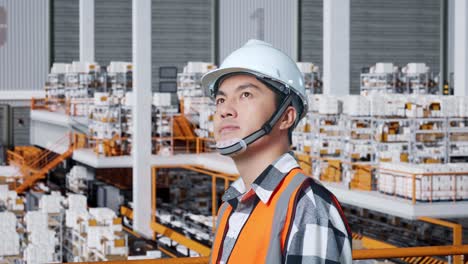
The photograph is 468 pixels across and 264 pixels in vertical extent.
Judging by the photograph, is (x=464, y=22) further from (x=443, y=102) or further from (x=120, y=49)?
(x=120, y=49)

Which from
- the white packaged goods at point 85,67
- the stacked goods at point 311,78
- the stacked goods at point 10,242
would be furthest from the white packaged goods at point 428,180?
the white packaged goods at point 85,67

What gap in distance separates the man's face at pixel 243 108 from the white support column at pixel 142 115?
18.8m

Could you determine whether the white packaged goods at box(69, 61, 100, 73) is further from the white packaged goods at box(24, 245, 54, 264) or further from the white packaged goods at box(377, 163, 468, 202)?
the white packaged goods at box(377, 163, 468, 202)

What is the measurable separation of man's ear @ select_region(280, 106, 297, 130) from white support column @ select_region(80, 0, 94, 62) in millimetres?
29922

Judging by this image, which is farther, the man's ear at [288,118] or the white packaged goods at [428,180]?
the white packaged goods at [428,180]

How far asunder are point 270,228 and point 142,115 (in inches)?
751

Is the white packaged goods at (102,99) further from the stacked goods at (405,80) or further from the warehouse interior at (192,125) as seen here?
the stacked goods at (405,80)

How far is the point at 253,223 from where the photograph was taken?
178cm

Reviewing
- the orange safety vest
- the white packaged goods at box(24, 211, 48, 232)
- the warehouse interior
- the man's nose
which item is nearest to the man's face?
the man's nose

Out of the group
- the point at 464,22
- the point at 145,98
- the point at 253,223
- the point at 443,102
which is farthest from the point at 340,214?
the point at 145,98

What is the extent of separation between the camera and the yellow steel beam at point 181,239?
55.4 ft

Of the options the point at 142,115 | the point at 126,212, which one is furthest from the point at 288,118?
the point at 126,212

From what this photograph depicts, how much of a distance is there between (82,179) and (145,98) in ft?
21.2

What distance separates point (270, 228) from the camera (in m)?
1.75
